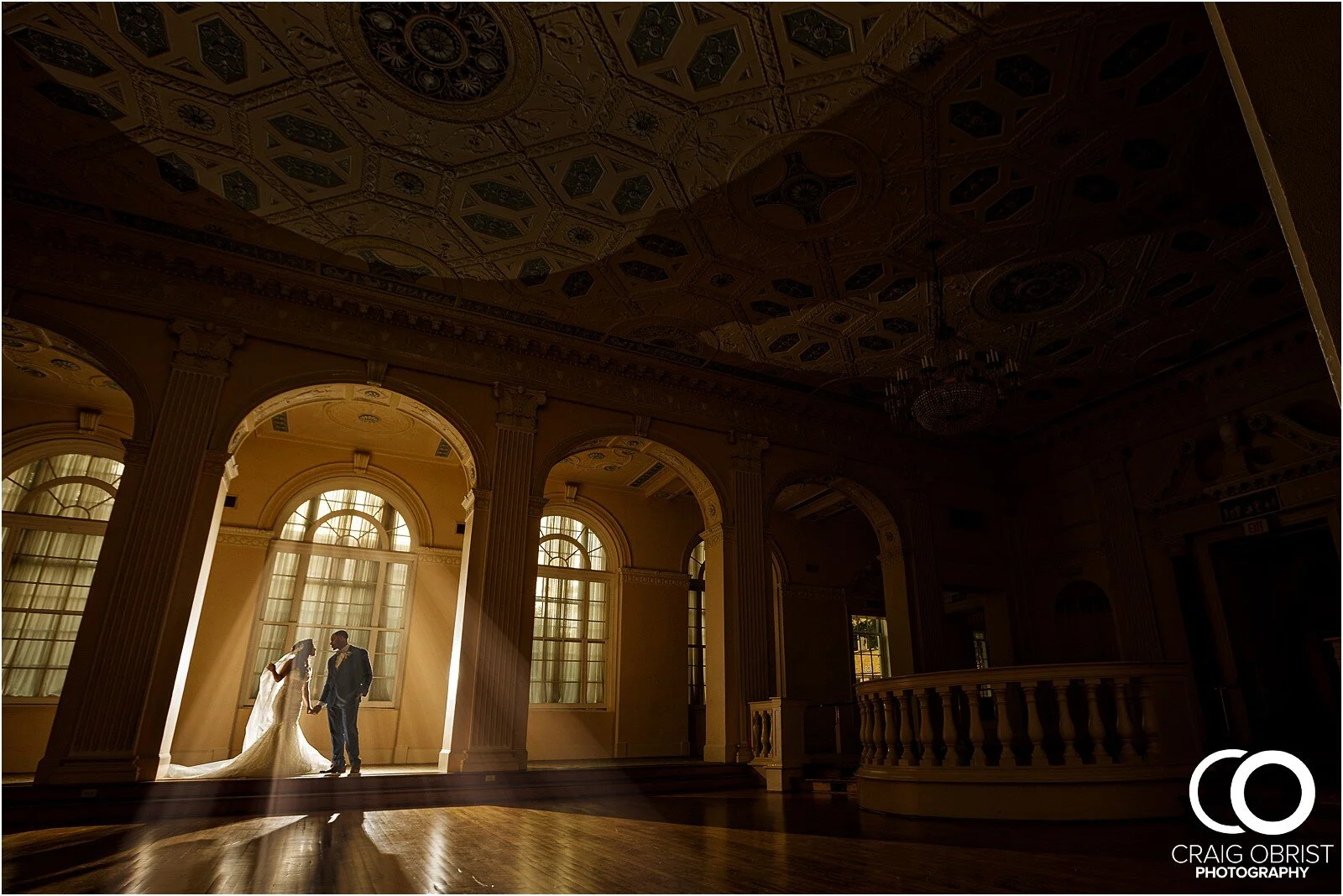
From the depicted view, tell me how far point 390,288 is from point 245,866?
615cm

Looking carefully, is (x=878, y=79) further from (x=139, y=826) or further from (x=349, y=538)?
(x=349, y=538)

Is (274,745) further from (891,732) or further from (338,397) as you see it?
(891,732)

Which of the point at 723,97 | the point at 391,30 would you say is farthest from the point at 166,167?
the point at 723,97

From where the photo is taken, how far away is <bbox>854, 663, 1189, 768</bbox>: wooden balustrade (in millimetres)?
4719

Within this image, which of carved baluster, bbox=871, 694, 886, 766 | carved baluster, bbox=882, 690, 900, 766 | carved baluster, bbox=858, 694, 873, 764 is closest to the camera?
carved baluster, bbox=882, 690, 900, 766

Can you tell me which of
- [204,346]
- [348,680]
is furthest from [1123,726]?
[204,346]

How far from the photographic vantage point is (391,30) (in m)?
5.24

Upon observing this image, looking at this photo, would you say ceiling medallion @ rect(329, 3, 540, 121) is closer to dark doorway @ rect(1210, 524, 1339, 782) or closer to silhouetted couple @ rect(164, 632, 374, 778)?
silhouetted couple @ rect(164, 632, 374, 778)

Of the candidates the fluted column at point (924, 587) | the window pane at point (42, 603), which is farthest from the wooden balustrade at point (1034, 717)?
the window pane at point (42, 603)

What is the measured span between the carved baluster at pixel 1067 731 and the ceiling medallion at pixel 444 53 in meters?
5.93

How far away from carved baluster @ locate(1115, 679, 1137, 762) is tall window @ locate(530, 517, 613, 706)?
8.36 m

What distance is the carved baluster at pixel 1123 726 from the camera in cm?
464

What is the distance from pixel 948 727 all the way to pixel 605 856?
2753mm

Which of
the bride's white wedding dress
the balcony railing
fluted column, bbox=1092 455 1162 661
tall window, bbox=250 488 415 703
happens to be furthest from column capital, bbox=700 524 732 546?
fluted column, bbox=1092 455 1162 661
